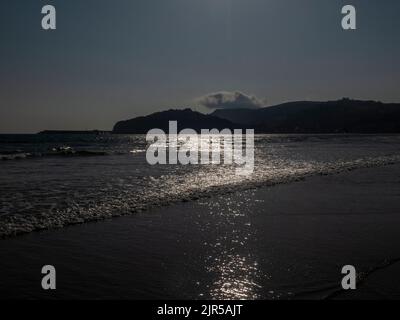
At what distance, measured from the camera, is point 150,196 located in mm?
13688

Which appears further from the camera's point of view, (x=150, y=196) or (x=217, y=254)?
(x=150, y=196)

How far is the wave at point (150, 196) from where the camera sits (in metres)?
9.69

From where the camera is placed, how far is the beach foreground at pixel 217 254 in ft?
18.6

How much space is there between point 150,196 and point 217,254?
6753 mm

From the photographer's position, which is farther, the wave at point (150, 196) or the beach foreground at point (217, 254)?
the wave at point (150, 196)

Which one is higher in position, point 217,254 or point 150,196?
point 150,196

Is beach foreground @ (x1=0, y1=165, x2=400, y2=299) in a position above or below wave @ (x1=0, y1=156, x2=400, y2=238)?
below

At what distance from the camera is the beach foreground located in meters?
5.66

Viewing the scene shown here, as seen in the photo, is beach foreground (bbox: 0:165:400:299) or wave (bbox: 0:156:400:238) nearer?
beach foreground (bbox: 0:165:400:299)

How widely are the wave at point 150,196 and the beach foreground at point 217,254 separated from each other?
0.67 meters

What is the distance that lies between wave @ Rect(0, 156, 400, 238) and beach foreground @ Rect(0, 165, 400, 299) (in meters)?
0.67

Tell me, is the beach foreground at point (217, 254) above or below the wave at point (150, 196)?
below
